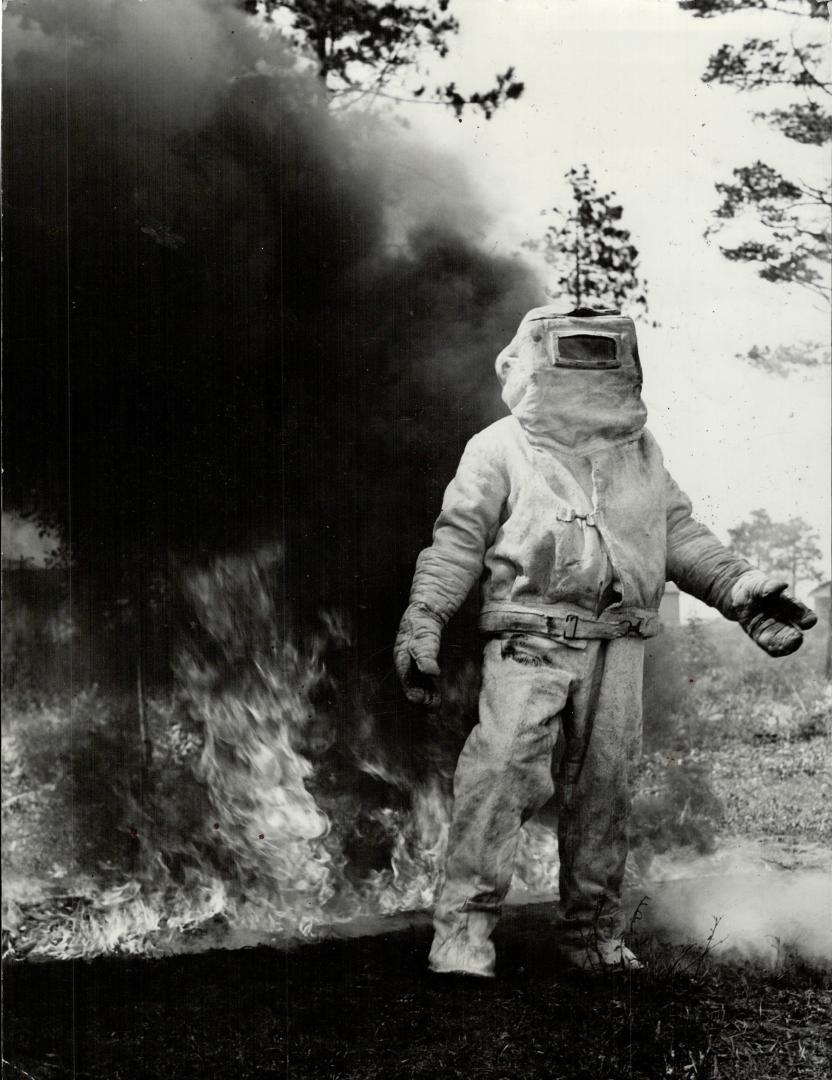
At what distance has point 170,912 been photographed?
183 inches

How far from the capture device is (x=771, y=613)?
184 inches

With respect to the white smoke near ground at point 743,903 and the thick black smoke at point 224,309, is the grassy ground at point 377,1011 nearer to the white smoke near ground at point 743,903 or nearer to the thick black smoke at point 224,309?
the white smoke near ground at point 743,903

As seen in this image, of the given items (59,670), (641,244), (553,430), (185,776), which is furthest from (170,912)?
(641,244)

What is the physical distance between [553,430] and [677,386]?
0.91 meters

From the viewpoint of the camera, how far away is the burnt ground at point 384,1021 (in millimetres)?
4086

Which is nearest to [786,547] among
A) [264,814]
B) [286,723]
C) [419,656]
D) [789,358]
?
[789,358]

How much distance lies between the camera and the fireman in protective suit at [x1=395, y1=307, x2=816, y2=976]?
4449 millimetres

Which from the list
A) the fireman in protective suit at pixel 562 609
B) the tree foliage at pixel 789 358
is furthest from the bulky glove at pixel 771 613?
the tree foliage at pixel 789 358

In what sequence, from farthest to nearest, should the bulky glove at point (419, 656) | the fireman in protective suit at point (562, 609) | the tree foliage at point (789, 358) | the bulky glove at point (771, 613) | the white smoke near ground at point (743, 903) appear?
the tree foliage at point (789, 358), the white smoke near ground at point (743, 903), the bulky glove at point (771, 613), the fireman in protective suit at point (562, 609), the bulky glove at point (419, 656)

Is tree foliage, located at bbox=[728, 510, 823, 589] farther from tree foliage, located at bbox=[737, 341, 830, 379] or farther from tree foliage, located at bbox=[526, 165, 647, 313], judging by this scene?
tree foliage, located at bbox=[526, 165, 647, 313]

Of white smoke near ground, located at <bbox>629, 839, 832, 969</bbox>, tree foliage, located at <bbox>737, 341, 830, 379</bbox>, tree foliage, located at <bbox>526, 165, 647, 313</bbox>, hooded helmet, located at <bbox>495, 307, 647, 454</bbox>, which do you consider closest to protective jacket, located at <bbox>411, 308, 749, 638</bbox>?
hooded helmet, located at <bbox>495, 307, 647, 454</bbox>

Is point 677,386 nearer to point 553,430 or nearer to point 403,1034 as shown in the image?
point 553,430

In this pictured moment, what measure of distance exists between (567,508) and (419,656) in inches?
Answer: 31.1

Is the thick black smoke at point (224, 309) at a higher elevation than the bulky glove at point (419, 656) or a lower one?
higher
